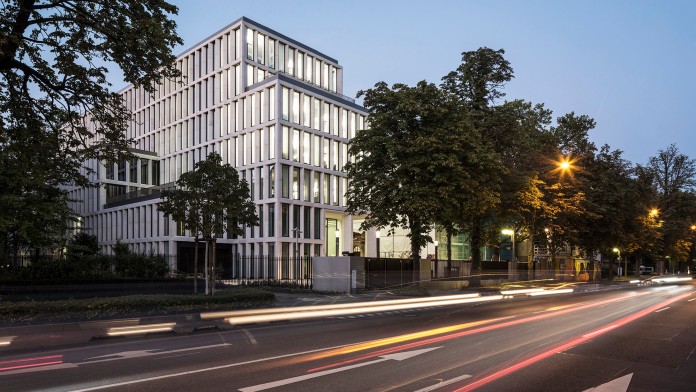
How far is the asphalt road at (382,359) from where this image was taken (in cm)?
830

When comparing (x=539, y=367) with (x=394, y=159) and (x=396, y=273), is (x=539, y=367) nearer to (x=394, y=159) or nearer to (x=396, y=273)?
(x=394, y=159)

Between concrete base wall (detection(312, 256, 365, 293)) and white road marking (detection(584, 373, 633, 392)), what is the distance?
896 inches

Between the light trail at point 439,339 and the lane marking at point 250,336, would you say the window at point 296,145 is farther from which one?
the lane marking at point 250,336

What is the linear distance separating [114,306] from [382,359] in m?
11.1

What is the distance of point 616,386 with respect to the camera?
8.31m

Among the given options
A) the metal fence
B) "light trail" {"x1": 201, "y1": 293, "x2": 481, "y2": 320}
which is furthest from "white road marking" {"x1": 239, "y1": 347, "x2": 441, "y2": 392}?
the metal fence

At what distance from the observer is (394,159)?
99.2ft

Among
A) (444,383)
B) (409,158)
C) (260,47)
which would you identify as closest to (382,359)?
(444,383)

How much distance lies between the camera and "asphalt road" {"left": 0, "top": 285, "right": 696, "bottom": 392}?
830 centimetres

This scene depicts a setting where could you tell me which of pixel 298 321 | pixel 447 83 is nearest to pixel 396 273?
pixel 447 83

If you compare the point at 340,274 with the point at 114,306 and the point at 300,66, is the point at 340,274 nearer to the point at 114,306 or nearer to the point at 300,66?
the point at 114,306

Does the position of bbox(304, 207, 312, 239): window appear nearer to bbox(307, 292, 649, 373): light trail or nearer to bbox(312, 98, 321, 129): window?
bbox(312, 98, 321, 129): window

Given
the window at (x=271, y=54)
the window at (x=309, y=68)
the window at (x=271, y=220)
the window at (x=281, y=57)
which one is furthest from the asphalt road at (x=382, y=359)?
the window at (x=309, y=68)

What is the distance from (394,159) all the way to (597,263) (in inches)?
2657
